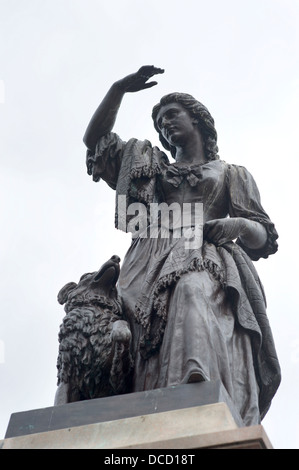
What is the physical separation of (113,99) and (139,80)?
33 centimetres

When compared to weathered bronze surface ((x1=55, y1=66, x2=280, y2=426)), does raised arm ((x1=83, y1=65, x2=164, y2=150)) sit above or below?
above

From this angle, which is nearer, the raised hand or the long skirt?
the long skirt

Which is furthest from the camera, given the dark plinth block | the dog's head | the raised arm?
the raised arm

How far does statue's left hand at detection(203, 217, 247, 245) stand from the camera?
814 centimetres

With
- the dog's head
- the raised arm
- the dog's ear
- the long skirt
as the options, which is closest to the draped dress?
the long skirt

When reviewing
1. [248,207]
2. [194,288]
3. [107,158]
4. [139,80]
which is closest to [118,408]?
[194,288]

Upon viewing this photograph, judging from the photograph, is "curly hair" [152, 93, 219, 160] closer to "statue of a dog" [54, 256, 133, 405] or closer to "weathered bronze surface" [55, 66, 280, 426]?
"weathered bronze surface" [55, 66, 280, 426]

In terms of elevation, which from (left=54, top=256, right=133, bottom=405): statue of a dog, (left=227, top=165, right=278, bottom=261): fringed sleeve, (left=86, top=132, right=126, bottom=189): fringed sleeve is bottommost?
(left=54, top=256, right=133, bottom=405): statue of a dog

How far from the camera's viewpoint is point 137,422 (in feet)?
19.6

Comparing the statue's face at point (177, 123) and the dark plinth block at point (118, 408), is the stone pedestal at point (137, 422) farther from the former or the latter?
the statue's face at point (177, 123)

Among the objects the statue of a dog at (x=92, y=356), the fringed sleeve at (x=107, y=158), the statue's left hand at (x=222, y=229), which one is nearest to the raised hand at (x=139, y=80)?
the fringed sleeve at (x=107, y=158)

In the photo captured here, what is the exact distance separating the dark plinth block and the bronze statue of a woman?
10.6 inches

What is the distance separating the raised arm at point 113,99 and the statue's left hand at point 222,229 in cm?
164
